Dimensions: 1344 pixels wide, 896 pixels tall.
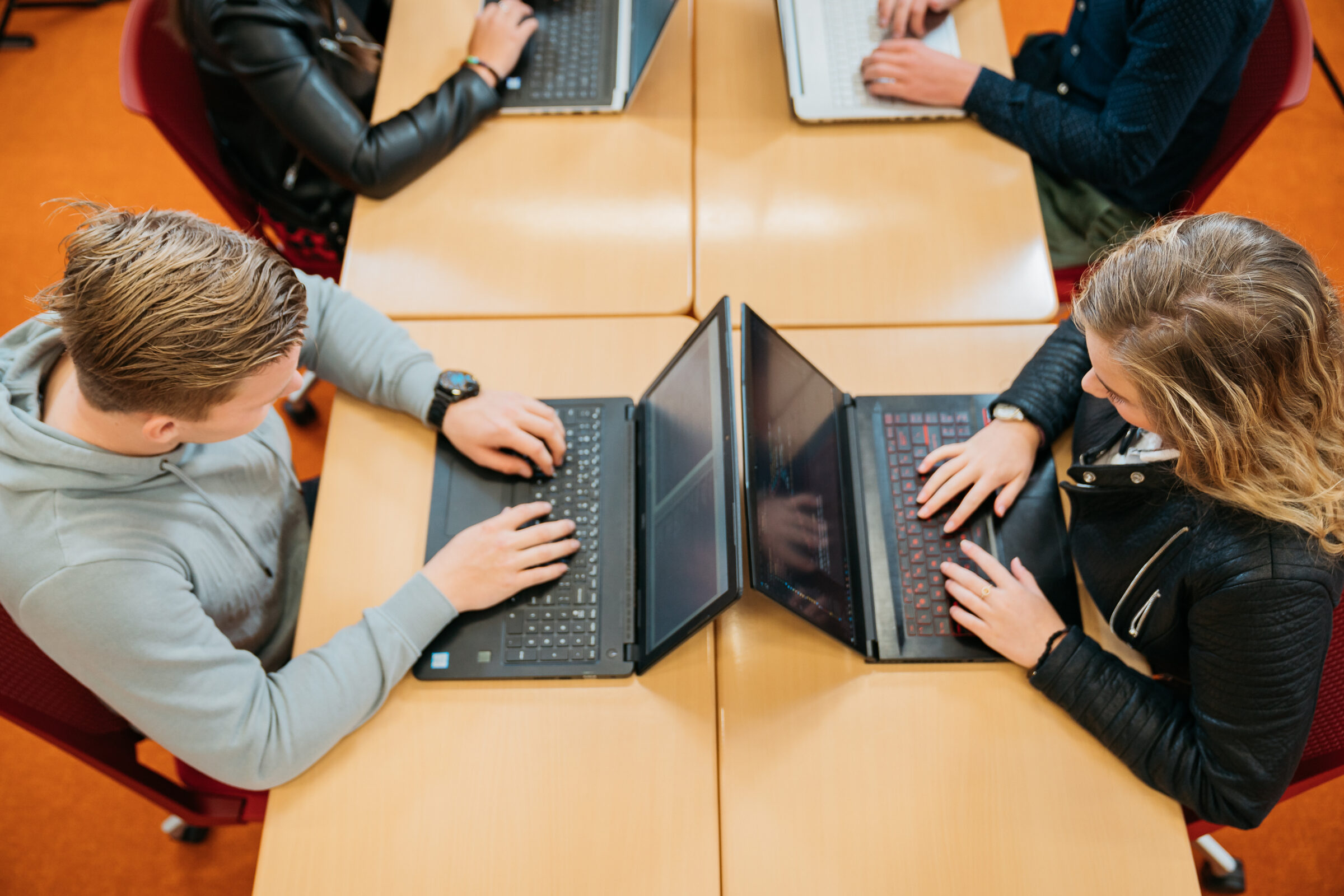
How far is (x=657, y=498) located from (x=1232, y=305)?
26.2 inches

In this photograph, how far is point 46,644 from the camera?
0.91m

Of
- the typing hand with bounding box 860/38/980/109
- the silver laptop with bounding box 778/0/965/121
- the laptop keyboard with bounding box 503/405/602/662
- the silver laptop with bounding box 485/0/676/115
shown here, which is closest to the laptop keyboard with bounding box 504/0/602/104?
the silver laptop with bounding box 485/0/676/115

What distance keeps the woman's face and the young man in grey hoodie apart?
67cm

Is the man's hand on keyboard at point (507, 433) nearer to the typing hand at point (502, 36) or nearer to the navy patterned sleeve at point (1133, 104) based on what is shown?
the typing hand at point (502, 36)

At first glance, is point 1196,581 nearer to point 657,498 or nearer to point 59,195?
point 657,498

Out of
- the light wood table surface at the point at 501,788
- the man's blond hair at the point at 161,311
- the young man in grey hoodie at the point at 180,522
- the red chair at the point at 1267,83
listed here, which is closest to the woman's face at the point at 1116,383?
the red chair at the point at 1267,83

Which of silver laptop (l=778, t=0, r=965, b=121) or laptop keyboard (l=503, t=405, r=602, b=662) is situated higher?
silver laptop (l=778, t=0, r=965, b=121)

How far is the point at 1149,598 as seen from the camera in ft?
3.32

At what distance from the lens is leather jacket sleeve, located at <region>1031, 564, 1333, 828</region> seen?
89cm

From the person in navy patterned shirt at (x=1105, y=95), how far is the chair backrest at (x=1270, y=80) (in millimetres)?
28

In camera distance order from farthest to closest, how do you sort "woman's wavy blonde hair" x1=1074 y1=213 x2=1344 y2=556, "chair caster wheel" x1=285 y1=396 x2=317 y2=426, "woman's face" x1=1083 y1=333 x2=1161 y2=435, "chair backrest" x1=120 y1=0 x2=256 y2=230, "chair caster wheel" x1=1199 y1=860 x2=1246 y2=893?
"chair caster wheel" x1=285 y1=396 x2=317 y2=426 < "chair caster wheel" x1=1199 y1=860 x2=1246 y2=893 < "chair backrest" x1=120 y1=0 x2=256 y2=230 < "woman's face" x1=1083 y1=333 x2=1161 y2=435 < "woman's wavy blonde hair" x1=1074 y1=213 x2=1344 y2=556

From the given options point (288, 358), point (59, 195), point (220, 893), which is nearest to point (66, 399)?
point (288, 358)

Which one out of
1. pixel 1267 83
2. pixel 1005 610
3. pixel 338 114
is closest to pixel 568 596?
pixel 1005 610

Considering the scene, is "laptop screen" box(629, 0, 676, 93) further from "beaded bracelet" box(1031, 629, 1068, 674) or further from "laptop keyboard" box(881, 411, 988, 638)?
"beaded bracelet" box(1031, 629, 1068, 674)
